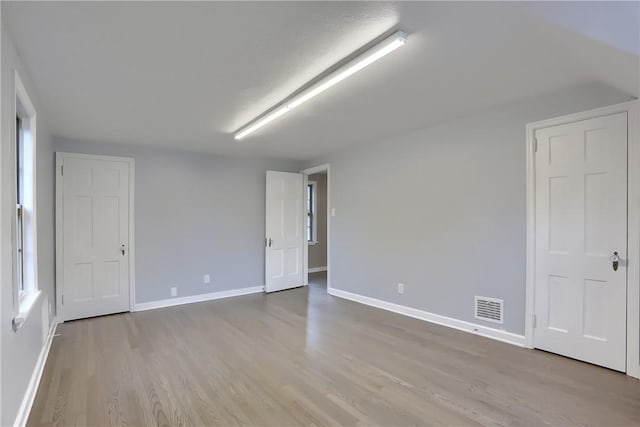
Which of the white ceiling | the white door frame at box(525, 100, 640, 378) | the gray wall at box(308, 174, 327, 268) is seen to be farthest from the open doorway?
the white door frame at box(525, 100, 640, 378)

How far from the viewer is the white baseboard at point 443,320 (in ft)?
10.6

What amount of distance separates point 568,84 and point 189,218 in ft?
15.8

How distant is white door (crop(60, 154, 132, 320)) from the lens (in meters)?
4.13

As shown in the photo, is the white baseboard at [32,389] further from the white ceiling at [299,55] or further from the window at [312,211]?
the window at [312,211]

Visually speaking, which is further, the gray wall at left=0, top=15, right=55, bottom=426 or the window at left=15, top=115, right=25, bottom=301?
the window at left=15, top=115, right=25, bottom=301

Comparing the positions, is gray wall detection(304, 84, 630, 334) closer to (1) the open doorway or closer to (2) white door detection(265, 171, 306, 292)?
(2) white door detection(265, 171, 306, 292)

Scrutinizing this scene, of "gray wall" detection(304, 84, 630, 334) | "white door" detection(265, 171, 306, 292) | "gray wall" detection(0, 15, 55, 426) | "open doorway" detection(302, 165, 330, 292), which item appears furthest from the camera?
"open doorway" detection(302, 165, 330, 292)

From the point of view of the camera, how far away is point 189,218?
196 inches

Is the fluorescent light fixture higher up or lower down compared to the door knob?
higher up

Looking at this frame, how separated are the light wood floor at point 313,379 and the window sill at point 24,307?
659mm

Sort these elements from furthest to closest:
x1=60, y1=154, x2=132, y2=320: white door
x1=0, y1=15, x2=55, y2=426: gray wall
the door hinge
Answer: x1=60, y1=154, x2=132, y2=320: white door < the door hinge < x1=0, y1=15, x2=55, y2=426: gray wall

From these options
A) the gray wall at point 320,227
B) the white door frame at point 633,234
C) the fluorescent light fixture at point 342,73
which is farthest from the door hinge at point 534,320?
the gray wall at point 320,227

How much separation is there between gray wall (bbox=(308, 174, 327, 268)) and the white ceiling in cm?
443

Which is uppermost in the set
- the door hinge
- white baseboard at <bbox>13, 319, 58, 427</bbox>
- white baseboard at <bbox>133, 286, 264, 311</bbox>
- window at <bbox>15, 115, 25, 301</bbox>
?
window at <bbox>15, 115, 25, 301</bbox>
